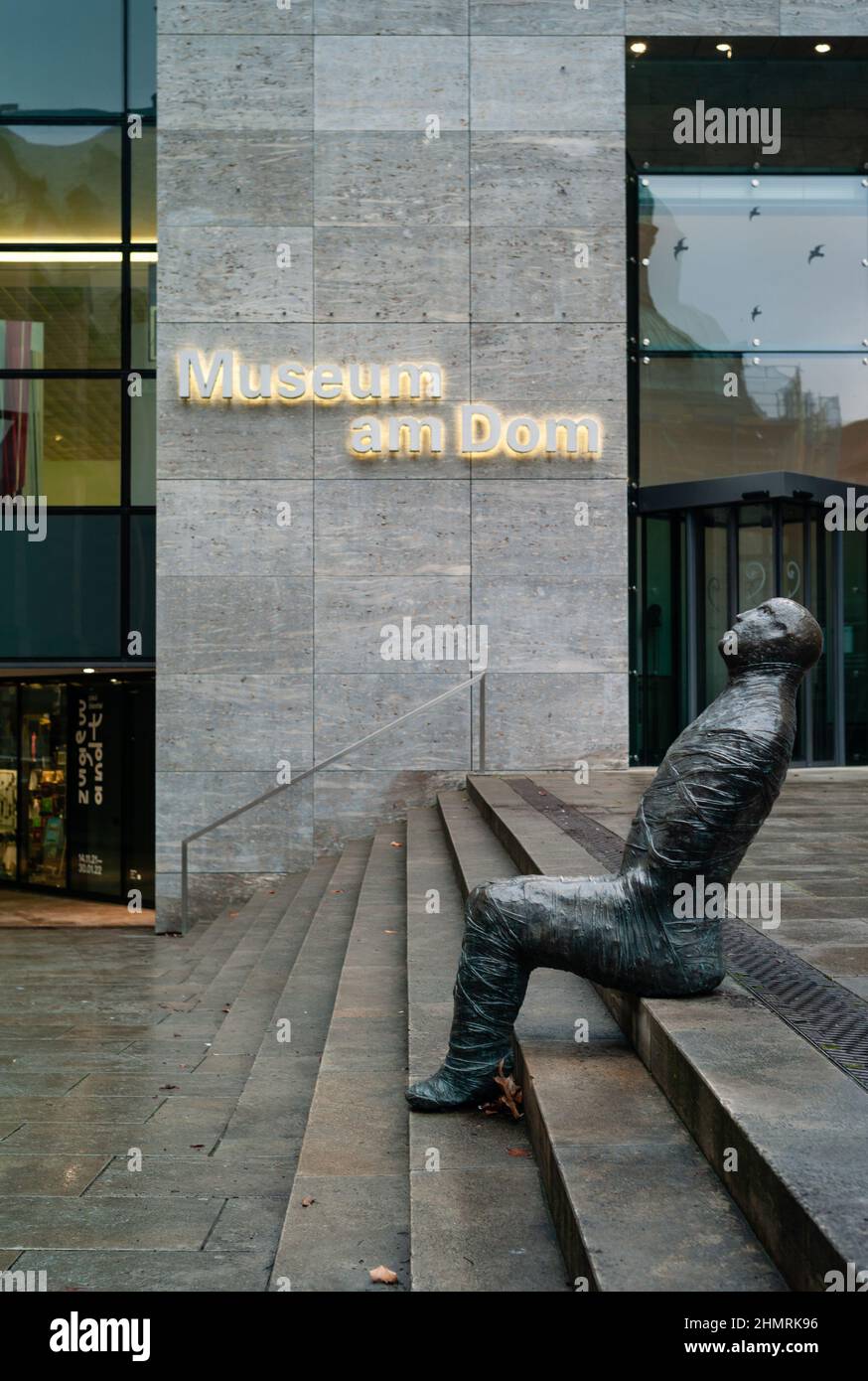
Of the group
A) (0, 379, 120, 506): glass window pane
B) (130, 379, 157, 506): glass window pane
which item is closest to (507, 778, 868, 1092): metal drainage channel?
(130, 379, 157, 506): glass window pane

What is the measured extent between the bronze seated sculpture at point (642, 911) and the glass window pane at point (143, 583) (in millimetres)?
10743

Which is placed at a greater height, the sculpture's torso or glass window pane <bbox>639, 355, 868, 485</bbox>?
glass window pane <bbox>639, 355, 868, 485</bbox>

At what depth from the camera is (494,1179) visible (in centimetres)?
348

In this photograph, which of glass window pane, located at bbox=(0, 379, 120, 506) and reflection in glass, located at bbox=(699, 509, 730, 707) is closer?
glass window pane, located at bbox=(0, 379, 120, 506)

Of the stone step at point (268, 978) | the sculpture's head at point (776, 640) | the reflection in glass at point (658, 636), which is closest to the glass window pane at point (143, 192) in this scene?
the reflection in glass at point (658, 636)

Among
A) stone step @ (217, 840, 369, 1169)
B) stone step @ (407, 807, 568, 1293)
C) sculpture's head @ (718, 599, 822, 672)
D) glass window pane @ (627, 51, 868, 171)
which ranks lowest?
stone step @ (217, 840, 369, 1169)

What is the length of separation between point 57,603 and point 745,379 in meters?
8.93

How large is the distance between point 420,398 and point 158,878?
597 centimetres

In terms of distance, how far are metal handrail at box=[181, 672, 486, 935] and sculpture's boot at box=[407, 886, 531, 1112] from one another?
26.0 ft

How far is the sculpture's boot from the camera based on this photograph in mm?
3824

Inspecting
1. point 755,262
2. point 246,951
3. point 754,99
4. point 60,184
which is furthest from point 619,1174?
point 60,184

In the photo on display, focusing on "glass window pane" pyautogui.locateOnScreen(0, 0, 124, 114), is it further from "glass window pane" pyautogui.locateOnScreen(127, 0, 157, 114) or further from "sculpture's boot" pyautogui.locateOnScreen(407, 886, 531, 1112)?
"sculpture's boot" pyautogui.locateOnScreen(407, 886, 531, 1112)

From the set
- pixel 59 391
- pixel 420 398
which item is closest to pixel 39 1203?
pixel 420 398

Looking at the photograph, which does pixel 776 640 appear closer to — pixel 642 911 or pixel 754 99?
pixel 642 911
